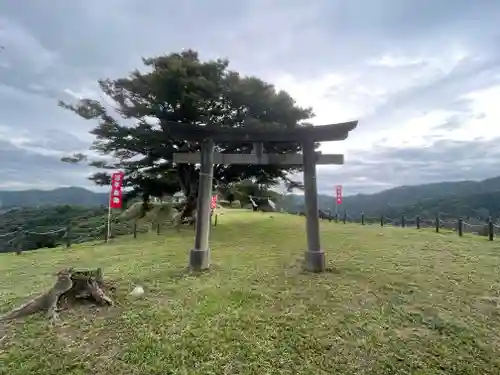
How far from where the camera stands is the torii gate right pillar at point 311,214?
749 cm

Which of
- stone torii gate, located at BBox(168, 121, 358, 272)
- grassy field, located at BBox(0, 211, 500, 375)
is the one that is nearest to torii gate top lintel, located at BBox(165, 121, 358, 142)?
stone torii gate, located at BBox(168, 121, 358, 272)

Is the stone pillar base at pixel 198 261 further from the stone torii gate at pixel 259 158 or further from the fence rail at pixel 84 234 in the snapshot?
the fence rail at pixel 84 234

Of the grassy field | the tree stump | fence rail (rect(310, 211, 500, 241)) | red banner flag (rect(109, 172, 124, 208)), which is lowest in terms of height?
the grassy field

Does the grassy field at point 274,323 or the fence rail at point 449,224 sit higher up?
the fence rail at point 449,224

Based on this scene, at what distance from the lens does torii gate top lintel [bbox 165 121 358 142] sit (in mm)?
7840

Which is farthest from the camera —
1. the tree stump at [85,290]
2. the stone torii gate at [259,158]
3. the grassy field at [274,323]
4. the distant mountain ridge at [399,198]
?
the distant mountain ridge at [399,198]

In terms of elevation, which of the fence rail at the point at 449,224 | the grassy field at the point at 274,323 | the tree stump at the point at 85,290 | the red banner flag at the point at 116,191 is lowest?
the grassy field at the point at 274,323

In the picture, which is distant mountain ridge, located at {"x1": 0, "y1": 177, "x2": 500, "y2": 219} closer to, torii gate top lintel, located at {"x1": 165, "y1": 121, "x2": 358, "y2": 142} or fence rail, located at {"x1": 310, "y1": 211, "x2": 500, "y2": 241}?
fence rail, located at {"x1": 310, "y1": 211, "x2": 500, "y2": 241}

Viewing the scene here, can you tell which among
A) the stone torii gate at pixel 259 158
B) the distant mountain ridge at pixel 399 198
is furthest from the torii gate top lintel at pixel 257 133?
the distant mountain ridge at pixel 399 198

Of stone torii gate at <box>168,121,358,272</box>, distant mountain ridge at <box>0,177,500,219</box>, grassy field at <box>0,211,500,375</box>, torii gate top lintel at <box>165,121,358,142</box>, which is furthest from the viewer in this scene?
distant mountain ridge at <box>0,177,500,219</box>

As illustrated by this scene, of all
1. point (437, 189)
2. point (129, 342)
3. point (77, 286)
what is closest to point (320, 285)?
point (129, 342)

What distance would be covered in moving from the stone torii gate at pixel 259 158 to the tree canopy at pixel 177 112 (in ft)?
17.8

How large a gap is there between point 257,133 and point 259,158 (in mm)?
603

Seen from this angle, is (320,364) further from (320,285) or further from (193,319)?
(320,285)
